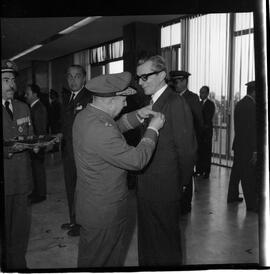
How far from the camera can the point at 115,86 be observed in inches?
69.9

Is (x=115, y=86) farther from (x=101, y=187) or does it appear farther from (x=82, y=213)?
(x=82, y=213)

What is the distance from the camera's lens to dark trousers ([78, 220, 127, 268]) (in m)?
1.84

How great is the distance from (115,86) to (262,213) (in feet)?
3.84

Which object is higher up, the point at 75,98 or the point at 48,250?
the point at 75,98

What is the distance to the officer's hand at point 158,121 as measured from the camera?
1841 millimetres

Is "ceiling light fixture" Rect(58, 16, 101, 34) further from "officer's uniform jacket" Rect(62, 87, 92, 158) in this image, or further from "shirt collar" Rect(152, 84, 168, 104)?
"shirt collar" Rect(152, 84, 168, 104)

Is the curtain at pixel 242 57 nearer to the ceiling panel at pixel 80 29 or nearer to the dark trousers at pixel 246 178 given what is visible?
the ceiling panel at pixel 80 29

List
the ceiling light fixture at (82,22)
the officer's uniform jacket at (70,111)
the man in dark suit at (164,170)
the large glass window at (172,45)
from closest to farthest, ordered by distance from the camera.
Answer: the man in dark suit at (164,170) < the officer's uniform jacket at (70,111) < the ceiling light fixture at (82,22) < the large glass window at (172,45)

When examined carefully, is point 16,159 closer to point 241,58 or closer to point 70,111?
point 70,111

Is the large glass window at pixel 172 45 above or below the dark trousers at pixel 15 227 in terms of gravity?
above

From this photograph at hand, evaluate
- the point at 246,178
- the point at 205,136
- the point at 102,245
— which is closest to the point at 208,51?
the point at 205,136

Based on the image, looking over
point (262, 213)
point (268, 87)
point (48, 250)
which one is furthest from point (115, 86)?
point (48, 250)

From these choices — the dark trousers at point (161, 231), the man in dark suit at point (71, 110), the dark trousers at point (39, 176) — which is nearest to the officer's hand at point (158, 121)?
the dark trousers at point (161, 231)

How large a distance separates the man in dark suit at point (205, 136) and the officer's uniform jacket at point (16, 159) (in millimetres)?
3596
